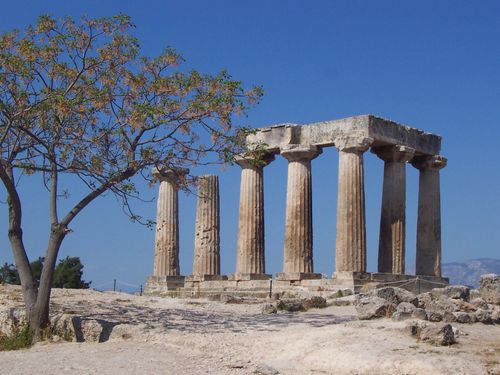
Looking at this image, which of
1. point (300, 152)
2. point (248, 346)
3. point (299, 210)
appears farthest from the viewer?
point (299, 210)

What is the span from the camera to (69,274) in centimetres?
5166

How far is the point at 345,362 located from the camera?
15.3 m

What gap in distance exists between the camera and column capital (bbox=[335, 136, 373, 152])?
30.8 m

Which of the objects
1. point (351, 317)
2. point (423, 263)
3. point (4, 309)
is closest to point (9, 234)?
point (4, 309)

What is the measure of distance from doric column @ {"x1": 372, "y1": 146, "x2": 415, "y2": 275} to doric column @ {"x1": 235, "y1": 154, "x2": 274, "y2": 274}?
4820mm

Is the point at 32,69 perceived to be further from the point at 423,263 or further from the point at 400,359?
the point at 423,263

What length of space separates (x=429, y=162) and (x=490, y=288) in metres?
9.98

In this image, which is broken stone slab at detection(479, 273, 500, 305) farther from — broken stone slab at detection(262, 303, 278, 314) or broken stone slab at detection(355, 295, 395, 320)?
broken stone slab at detection(355, 295, 395, 320)

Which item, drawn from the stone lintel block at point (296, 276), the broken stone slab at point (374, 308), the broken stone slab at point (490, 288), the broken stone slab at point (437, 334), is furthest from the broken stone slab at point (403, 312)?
the stone lintel block at point (296, 276)

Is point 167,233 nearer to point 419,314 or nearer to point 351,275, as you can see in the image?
point 351,275

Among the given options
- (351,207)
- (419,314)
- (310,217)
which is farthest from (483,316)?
(310,217)

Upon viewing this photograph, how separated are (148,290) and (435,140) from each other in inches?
547

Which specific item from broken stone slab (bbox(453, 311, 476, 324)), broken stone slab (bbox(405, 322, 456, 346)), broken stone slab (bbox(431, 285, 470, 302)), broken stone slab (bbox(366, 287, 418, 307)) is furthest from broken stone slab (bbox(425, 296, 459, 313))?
broken stone slab (bbox(405, 322, 456, 346))

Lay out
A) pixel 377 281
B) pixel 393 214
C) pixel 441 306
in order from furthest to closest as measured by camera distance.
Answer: pixel 393 214 < pixel 377 281 < pixel 441 306
